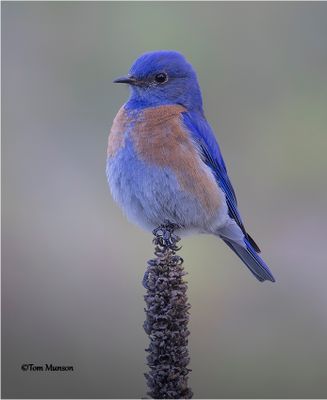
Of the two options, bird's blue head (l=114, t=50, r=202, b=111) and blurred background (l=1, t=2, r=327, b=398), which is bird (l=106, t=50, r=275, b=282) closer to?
bird's blue head (l=114, t=50, r=202, b=111)

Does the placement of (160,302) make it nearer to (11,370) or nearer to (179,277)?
(179,277)

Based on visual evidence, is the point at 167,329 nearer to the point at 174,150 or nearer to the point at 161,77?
the point at 174,150

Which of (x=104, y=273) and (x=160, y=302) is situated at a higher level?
(x=104, y=273)

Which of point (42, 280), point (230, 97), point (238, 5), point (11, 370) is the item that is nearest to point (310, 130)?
point (230, 97)

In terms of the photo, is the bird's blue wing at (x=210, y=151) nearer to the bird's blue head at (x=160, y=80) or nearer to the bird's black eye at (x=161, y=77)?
the bird's blue head at (x=160, y=80)

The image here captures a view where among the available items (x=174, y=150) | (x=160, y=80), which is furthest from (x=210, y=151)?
(x=160, y=80)

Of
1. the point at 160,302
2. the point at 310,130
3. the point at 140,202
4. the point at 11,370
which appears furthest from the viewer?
the point at 310,130

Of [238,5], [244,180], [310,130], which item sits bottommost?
[244,180]
